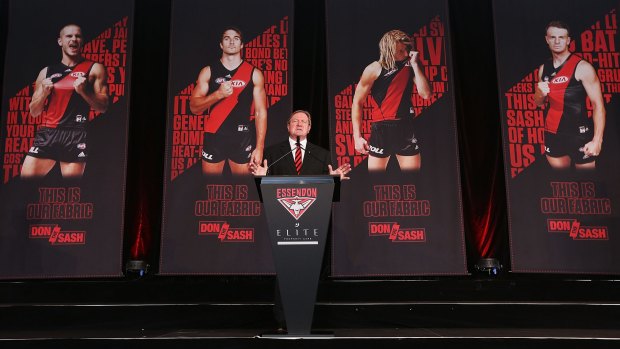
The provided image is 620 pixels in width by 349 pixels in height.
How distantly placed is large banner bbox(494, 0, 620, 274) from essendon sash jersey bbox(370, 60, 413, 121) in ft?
3.48

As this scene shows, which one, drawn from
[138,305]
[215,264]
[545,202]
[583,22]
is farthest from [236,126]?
[583,22]

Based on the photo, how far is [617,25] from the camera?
630 cm

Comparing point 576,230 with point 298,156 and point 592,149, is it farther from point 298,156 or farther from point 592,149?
point 298,156

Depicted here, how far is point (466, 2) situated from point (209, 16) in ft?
10.1

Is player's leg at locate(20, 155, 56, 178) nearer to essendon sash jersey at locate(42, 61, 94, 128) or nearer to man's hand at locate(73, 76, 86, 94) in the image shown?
essendon sash jersey at locate(42, 61, 94, 128)

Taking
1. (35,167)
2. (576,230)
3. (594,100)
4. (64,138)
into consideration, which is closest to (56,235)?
(35,167)

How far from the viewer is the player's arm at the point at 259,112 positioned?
609cm

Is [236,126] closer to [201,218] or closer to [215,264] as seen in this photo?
[201,218]

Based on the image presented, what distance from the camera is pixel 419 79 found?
6266mm

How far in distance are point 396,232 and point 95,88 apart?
3.69 m

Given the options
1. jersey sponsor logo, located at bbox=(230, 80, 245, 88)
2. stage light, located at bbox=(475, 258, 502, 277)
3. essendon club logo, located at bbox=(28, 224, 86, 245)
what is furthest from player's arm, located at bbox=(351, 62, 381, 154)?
essendon club logo, located at bbox=(28, 224, 86, 245)

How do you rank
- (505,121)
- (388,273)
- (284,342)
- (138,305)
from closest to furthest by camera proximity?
(284,342) → (138,305) → (388,273) → (505,121)

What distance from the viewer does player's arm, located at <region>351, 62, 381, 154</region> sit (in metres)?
6.13

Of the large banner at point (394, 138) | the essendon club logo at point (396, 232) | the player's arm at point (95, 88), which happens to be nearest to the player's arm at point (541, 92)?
the large banner at point (394, 138)
